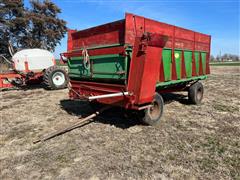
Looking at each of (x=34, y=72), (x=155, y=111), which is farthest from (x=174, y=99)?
(x=34, y=72)

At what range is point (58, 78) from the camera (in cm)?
1048

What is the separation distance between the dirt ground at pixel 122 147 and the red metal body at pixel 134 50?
0.72m

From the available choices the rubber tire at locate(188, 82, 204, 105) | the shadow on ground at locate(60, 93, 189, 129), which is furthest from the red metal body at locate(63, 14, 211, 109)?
the rubber tire at locate(188, 82, 204, 105)

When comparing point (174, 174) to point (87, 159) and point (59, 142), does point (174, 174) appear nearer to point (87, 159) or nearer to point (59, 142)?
point (87, 159)

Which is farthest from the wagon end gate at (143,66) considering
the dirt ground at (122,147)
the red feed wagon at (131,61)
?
the dirt ground at (122,147)

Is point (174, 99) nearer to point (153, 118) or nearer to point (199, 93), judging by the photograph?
point (199, 93)

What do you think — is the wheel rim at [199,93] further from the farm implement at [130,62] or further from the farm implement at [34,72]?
the farm implement at [34,72]

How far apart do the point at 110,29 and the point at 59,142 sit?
260 centimetres

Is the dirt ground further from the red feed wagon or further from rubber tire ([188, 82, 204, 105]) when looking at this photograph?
rubber tire ([188, 82, 204, 105])

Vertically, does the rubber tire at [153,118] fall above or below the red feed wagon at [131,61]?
below

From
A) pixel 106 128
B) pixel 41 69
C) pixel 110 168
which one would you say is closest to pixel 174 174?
pixel 110 168

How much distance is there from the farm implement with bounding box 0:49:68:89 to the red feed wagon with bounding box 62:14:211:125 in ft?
15.0

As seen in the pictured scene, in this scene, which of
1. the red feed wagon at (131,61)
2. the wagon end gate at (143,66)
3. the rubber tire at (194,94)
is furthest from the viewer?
the rubber tire at (194,94)

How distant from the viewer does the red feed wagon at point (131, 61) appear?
414 centimetres
